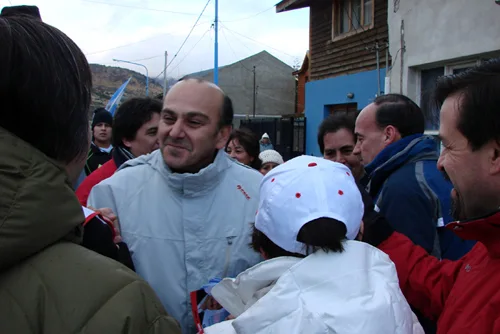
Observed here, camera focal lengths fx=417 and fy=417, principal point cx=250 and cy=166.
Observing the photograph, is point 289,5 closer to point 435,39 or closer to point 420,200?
point 435,39

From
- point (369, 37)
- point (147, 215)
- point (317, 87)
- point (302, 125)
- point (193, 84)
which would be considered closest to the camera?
point (147, 215)

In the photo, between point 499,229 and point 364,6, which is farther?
point 364,6

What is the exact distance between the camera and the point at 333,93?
1141 centimetres

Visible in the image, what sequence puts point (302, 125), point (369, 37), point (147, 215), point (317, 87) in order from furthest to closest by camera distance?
point (302, 125)
point (317, 87)
point (369, 37)
point (147, 215)

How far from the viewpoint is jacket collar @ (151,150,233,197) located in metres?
1.93

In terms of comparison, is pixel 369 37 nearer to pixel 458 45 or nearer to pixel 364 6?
pixel 364 6

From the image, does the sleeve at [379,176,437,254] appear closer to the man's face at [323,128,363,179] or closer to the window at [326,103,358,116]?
the man's face at [323,128,363,179]

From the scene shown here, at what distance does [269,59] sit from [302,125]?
88.3ft

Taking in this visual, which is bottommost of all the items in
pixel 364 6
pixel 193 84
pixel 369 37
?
pixel 193 84

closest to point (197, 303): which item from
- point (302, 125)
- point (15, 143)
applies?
point (15, 143)

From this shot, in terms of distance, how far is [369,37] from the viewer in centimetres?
999

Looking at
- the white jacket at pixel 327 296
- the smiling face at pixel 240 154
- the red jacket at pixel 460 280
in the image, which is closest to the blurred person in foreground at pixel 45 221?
the white jacket at pixel 327 296

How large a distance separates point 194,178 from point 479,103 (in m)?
1.19

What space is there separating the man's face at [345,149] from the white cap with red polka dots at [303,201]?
7.26 feet
